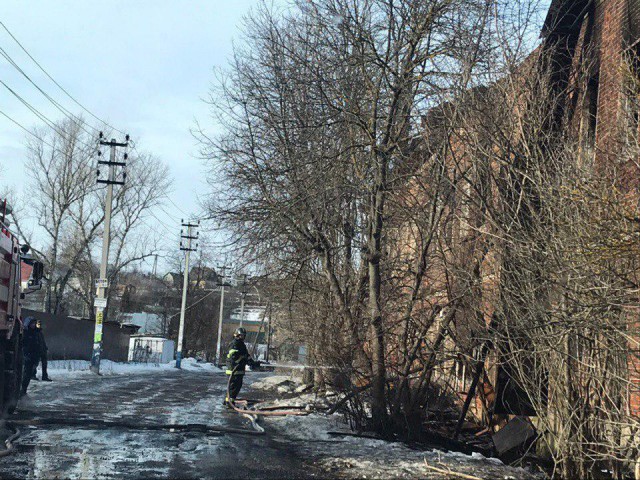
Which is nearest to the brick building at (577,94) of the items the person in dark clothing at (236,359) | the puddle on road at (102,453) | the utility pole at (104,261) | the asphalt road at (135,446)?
the asphalt road at (135,446)

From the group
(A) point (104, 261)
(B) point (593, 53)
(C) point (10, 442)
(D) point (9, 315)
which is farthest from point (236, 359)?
(A) point (104, 261)

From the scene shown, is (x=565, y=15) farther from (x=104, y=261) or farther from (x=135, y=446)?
(x=104, y=261)

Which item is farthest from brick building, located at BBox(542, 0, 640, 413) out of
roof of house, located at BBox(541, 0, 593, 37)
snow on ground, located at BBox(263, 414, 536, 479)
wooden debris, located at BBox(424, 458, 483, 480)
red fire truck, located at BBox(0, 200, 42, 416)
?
red fire truck, located at BBox(0, 200, 42, 416)

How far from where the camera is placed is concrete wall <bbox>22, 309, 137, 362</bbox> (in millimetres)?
31906

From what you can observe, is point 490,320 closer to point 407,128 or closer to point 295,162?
point 407,128

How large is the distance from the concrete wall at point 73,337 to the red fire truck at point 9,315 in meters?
15.1

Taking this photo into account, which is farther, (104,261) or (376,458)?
(104,261)

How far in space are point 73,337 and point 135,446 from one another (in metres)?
27.9

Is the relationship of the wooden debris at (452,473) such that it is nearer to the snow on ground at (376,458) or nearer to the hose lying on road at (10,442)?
the snow on ground at (376,458)

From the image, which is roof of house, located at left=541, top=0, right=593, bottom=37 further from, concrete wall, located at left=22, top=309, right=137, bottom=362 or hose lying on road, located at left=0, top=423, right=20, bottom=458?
concrete wall, located at left=22, top=309, right=137, bottom=362

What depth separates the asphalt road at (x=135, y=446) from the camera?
7.83 metres

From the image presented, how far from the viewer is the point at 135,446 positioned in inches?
370

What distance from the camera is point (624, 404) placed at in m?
7.89

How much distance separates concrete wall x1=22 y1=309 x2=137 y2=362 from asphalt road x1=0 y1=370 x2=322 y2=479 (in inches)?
627
